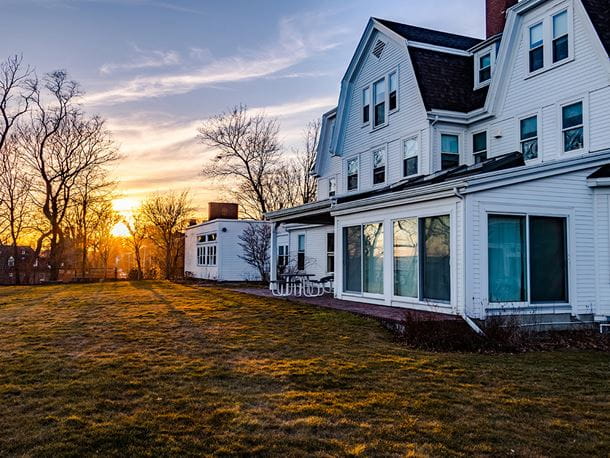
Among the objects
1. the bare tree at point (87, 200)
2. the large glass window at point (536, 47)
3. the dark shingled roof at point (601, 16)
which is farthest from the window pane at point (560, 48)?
the bare tree at point (87, 200)

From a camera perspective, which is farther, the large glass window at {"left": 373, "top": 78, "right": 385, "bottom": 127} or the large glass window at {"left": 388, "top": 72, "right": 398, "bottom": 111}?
the large glass window at {"left": 373, "top": 78, "right": 385, "bottom": 127}

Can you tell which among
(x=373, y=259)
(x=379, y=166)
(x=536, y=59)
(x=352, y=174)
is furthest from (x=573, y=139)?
(x=352, y=174)

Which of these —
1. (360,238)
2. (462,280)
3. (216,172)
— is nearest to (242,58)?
(360,238)

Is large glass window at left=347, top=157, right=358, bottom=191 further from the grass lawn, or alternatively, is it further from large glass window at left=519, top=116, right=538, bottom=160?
the grass lawn

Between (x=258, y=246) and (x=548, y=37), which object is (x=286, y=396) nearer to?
(x=548, y=37)

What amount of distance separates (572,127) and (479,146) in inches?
120

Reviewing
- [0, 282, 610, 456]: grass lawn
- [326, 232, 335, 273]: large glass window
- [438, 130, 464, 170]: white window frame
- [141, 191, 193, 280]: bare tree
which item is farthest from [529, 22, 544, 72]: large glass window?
[141, 191, 193, 280]: bare tree

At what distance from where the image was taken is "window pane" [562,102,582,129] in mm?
11883

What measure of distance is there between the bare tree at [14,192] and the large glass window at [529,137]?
2913 centimetres

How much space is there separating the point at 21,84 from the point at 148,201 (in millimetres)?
14456

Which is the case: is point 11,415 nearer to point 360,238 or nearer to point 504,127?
point 360,238

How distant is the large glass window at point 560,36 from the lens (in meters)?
12.2

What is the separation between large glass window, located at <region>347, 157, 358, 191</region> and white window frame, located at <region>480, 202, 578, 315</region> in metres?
8.70

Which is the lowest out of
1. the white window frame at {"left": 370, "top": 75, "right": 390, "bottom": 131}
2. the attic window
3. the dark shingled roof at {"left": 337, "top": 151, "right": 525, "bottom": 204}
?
the dark shingled roof at {"left": 337, "top": 151, "right": 525, "bottom": 204}
